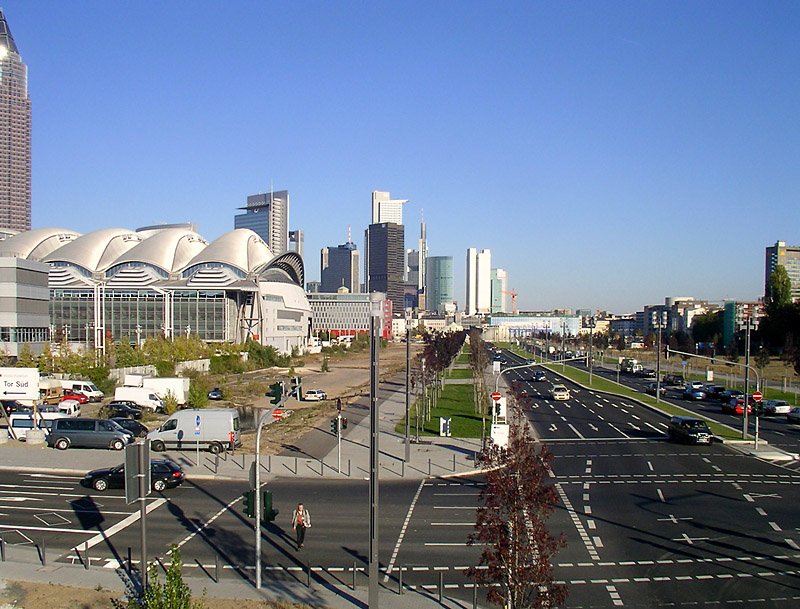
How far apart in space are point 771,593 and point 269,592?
11335 mm

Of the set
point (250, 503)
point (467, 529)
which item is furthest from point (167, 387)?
point (250, 503)

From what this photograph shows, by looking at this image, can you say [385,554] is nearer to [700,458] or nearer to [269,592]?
[269,592]

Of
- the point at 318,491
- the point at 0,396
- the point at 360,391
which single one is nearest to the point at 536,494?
the point at 318,491

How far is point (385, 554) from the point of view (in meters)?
19.2

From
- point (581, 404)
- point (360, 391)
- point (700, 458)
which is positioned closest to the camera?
point (700, 458)

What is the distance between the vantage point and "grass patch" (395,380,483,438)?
1708 inches

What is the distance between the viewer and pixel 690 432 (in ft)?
127

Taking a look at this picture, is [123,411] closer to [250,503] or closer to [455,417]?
[455,417]

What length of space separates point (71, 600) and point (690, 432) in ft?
106

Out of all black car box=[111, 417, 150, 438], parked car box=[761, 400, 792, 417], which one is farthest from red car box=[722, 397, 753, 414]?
black car box=[111, 417, 150, 438]

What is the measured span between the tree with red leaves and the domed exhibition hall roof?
4736 inches

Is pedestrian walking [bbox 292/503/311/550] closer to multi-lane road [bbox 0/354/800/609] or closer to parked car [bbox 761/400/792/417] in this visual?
multi-lane road [bbox 0/354/800/609]

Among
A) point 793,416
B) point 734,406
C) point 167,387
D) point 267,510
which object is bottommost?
point 793,416

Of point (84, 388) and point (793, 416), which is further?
point (84, 388)
